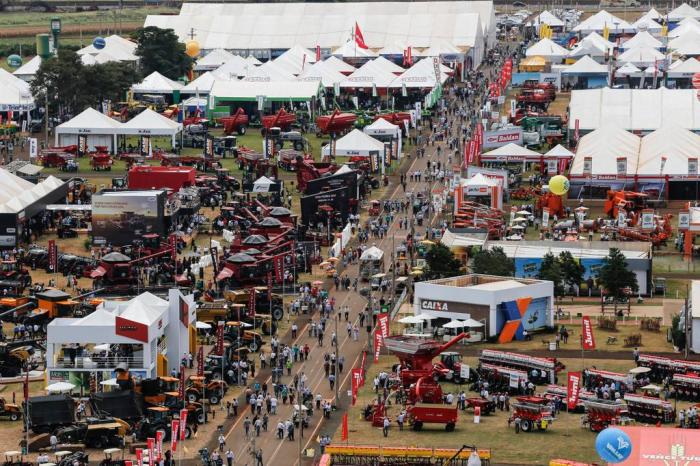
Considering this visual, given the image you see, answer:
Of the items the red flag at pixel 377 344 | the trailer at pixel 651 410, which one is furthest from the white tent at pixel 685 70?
the trailer at pixel 651 410

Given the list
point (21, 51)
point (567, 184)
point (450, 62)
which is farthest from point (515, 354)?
point (21, 51)

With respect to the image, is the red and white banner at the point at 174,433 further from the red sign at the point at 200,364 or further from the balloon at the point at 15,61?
the balloon at the point at 15,61

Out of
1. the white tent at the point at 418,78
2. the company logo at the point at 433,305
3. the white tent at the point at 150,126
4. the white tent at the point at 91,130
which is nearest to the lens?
the company logo at the point at 433,305

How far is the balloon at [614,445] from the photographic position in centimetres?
5909

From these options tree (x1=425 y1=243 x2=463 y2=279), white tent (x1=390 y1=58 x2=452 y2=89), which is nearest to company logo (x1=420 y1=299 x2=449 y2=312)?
tree (x1=425 y1=243 x2=463 y2=279)

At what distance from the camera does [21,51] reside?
7844 inches

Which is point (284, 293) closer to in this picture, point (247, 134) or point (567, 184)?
point (567, 184)

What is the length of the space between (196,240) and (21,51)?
310 feet

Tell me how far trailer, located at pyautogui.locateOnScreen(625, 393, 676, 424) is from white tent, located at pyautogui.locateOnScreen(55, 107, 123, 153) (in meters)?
69.9

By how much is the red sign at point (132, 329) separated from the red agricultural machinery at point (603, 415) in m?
17.9

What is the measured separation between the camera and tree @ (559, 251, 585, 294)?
9688 cm

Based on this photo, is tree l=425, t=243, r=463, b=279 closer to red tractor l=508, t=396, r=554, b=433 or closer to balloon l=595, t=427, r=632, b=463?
red tractor l=508, t=396, r=554, b=433

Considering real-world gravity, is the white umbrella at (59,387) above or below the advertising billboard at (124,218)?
below

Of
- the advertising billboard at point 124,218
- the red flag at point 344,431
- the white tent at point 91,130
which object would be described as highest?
the white tent at point 91,130
